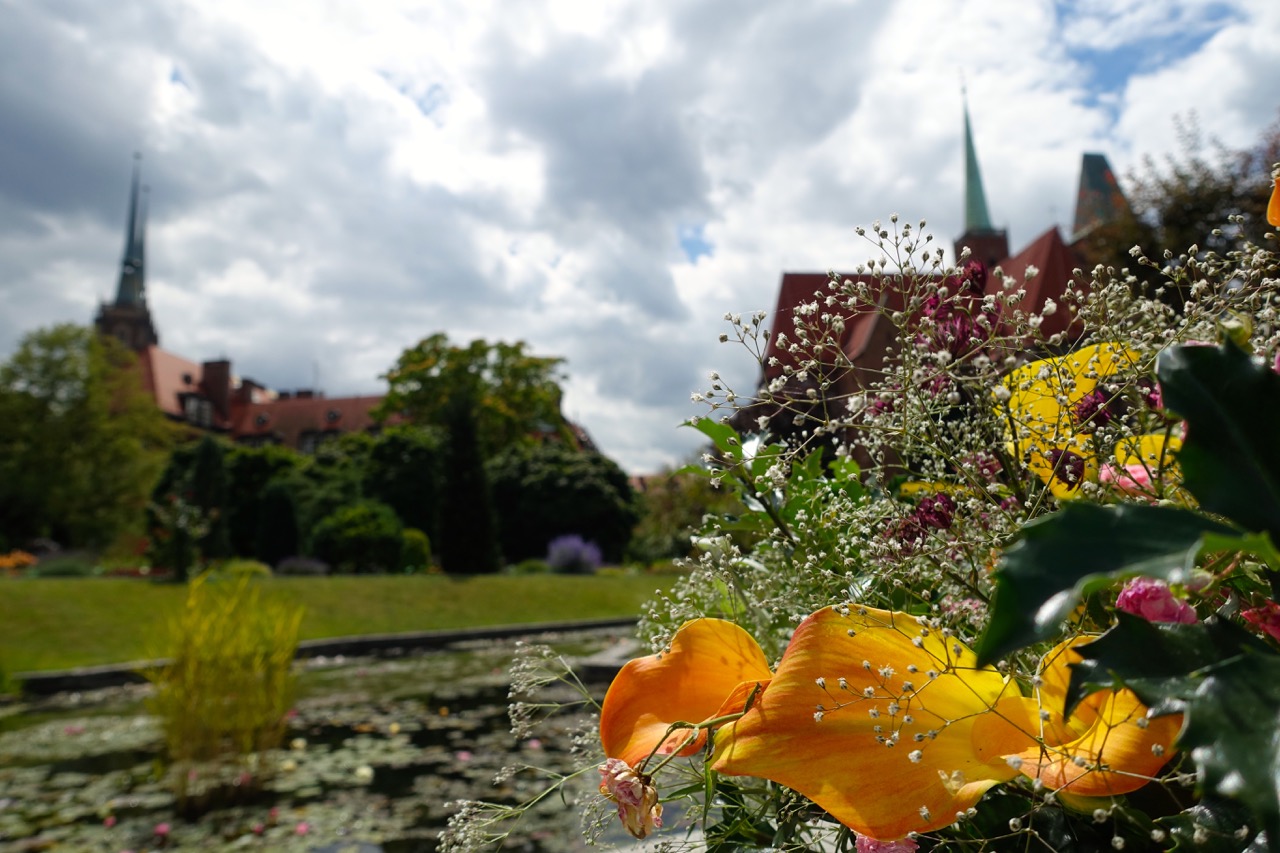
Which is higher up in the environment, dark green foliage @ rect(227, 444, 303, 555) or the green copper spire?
the green copper spire

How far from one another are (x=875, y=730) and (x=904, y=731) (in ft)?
0.10

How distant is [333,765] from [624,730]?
5.99 m

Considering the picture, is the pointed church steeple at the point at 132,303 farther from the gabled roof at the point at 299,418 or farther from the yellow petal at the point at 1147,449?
the yellow petal at the point at 1147,449

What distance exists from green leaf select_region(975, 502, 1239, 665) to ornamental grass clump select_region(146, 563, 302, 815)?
4.96 meters

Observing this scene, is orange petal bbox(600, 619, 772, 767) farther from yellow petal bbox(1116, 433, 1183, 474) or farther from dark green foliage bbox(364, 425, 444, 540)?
dark green foliage bbox(364, 425, 444, 540)

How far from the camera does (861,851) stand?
66 centimetres

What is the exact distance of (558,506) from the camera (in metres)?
26.7

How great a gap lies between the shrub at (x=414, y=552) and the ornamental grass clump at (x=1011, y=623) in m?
19.9

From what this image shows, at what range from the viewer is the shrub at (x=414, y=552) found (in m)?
19.9

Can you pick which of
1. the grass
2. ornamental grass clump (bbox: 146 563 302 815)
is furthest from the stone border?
ornamental grass clump (bbox: 146 563 302 815)

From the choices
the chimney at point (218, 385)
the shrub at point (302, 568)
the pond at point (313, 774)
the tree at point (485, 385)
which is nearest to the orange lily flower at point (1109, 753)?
the pond at point (313, 774)

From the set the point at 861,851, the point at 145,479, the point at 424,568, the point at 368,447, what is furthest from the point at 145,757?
the point at 145,479

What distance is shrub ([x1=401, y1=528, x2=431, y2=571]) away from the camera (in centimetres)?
1988

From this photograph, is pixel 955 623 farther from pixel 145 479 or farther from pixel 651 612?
pixel 145 479
